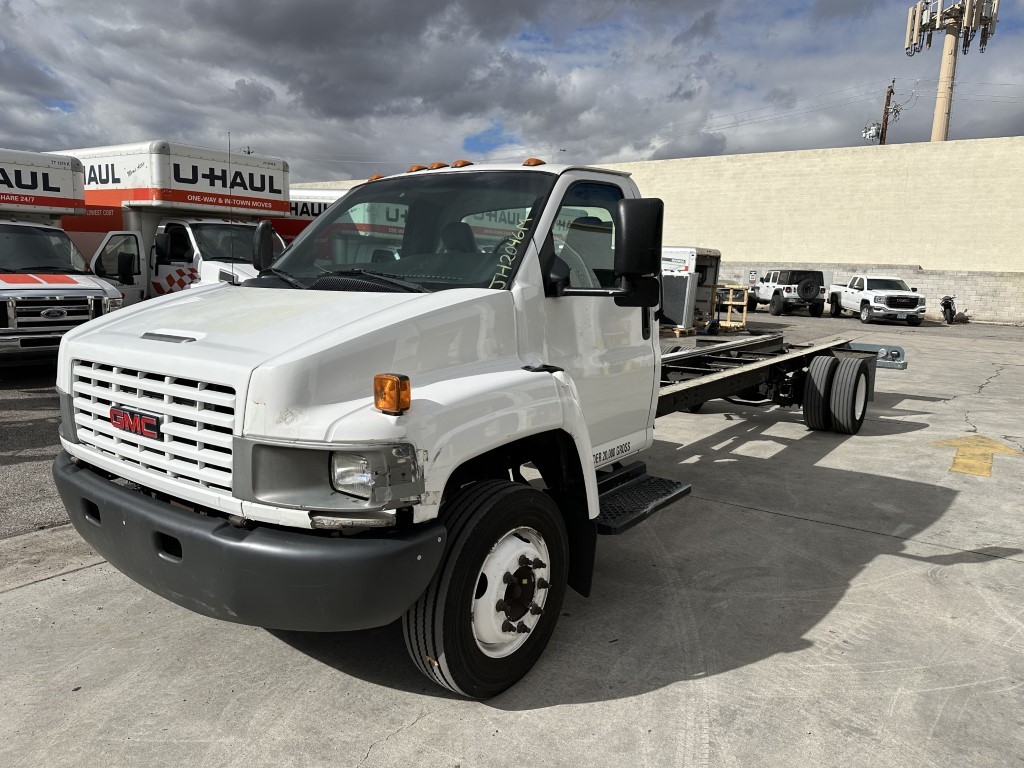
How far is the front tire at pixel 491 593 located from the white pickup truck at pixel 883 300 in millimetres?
A: 28326

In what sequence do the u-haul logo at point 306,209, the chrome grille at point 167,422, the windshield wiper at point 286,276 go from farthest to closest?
the u-haul logo at point 306,209 < the windshield wiper at point 286,276 < the chrome grille at point 167,422

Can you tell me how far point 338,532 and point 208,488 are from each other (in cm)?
51

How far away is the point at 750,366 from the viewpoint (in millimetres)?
7082

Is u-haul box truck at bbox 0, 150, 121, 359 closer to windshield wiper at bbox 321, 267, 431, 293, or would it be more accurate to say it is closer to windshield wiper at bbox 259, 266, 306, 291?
windshield wiper at bbox 259, 266, 306, 291

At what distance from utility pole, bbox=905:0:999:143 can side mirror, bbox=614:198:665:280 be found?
45.8 metres

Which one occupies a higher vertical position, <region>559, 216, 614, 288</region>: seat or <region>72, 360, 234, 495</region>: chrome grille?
<region>559, 216, 614, 288</region>: seat

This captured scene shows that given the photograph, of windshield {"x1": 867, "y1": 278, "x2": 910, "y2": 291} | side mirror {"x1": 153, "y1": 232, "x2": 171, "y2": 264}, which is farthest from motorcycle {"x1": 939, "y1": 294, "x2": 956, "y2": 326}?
side mirror {"x1": 153, "y1": 232, "x2": 171, "y2": 264}

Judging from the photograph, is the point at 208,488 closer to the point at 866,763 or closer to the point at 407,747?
the point at 407,747

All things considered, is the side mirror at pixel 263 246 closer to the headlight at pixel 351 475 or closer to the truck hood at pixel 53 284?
the headlight at pixel 351 475

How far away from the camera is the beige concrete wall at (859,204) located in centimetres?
3100

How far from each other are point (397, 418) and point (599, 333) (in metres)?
1.59

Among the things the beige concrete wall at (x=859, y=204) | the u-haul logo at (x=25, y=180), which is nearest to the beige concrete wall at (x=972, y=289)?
the beige concrete wall at (x=859, y=204)

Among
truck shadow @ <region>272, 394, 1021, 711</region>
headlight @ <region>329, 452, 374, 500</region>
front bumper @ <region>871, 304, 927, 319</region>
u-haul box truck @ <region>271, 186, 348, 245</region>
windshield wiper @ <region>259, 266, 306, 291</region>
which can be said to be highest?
u-haul box truck @ <region>271, 186, 348, 245</region>

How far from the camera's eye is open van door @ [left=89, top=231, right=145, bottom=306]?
35.0ft
